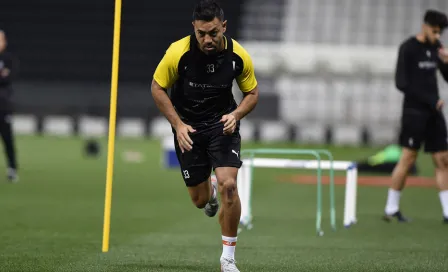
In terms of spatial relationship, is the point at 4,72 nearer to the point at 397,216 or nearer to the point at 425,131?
the point at 397,216

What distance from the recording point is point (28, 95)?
33875 mm

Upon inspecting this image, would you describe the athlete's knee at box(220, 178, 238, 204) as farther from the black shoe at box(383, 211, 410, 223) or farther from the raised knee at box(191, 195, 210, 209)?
the black shoe at box(383, 211, 410, 223)

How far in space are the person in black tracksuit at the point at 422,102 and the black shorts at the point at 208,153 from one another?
384 centimetres

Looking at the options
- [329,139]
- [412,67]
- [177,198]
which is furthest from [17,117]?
[412,67]

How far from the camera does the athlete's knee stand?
6824 mm

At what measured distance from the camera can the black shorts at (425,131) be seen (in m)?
10.6

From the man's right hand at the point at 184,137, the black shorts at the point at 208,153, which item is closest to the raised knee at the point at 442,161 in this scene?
the black shorts at the point at 208,153

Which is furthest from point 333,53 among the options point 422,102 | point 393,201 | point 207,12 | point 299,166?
point 207,12

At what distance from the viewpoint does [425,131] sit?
35.0ft

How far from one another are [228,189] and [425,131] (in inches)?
175

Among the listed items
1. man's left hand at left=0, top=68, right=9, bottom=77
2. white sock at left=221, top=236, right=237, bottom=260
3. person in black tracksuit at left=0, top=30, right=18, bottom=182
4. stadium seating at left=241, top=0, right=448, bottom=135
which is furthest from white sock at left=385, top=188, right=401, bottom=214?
stadium seating at left=241, top=0, right=448, bottom=135

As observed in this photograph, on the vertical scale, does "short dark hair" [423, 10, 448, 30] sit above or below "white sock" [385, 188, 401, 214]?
above

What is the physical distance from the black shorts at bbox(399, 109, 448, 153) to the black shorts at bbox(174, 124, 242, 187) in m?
3.91

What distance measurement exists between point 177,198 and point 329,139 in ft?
57.4
